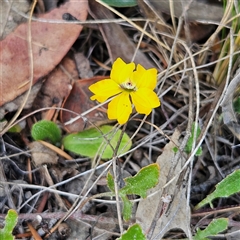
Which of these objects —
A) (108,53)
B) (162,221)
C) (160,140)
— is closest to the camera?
(162,221)

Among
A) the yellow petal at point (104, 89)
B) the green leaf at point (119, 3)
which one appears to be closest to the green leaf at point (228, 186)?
the yellow petal at point (104, 89)

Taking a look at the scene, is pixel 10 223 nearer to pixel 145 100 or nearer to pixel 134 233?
pixel 134 233

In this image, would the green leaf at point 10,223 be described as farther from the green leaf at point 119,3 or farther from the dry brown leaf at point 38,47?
the green leaf at point 119,3

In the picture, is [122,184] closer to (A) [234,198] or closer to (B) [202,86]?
(A) [234,198]

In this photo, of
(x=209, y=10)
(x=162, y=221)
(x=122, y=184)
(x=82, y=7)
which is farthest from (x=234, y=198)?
(x=82, y=7)

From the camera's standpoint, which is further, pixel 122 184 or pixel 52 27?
pixel 52 27
